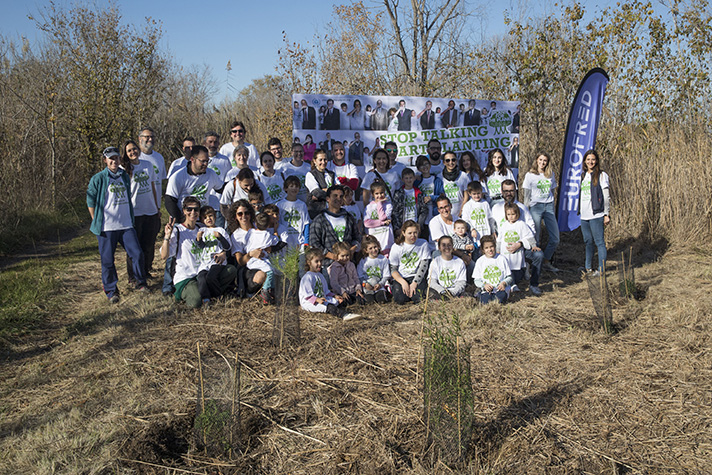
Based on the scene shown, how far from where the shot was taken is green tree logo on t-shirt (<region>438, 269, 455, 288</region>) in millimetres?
6332

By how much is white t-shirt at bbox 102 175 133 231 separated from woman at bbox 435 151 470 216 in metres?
3.88

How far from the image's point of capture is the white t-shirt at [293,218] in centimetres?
674

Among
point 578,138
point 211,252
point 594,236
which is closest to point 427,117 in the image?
point 578,138

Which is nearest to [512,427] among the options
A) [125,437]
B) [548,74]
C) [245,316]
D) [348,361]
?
[348,361]

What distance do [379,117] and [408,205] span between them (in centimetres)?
212

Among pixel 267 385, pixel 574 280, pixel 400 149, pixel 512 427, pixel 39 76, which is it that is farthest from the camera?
pixel 39 76

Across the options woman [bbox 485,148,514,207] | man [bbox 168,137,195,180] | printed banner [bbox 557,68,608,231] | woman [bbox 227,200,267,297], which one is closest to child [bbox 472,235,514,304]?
woman [bbox 485,148,514,207]

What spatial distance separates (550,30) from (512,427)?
847 cm

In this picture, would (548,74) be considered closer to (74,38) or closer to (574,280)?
(574,280)

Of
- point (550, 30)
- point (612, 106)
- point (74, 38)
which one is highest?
point (74, 38)

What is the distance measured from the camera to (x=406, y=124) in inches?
344

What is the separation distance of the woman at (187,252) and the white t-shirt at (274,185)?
3.61 ft

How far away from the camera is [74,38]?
50.3 ft

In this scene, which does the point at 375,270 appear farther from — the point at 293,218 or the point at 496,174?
the point at 496,174
